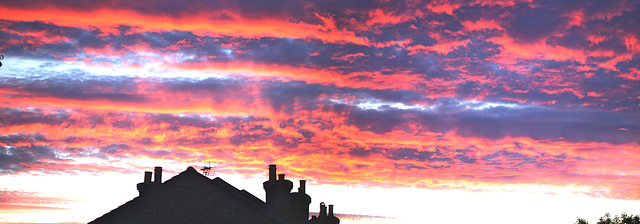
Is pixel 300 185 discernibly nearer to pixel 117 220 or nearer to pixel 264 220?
pixel 264 220

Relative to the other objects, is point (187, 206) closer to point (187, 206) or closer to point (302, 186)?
point (187, 206)

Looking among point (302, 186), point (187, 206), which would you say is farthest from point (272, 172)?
point (187, 206)

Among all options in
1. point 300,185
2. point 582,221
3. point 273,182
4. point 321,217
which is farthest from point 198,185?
point 582,221

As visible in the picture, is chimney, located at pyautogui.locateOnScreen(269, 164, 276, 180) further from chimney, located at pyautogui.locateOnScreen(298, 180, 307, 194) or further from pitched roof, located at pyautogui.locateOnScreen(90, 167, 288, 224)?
pitched roof, located at pyautogui.locateOnScreen(90, 167, 288, 224)

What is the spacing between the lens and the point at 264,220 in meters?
29.9

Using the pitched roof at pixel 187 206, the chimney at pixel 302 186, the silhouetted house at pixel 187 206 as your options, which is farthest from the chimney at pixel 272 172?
the pitched roof at pixel 187 206

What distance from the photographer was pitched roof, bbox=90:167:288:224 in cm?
2994

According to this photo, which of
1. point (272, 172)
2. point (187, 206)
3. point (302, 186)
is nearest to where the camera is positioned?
point (187, 206)

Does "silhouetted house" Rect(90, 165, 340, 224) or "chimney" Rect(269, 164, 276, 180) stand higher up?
"chimney" Rect(269, 164, 276, 180)

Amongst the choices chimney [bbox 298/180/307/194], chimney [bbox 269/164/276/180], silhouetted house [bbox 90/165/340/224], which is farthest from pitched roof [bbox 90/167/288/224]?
chimney [bbox 298/180/307/194]

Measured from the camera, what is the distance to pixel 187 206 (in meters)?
30.1

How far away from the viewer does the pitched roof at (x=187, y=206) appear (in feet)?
98.2

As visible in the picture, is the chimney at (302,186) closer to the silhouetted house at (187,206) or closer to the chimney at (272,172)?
the chimney at (272,172)

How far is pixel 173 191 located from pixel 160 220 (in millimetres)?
1473
